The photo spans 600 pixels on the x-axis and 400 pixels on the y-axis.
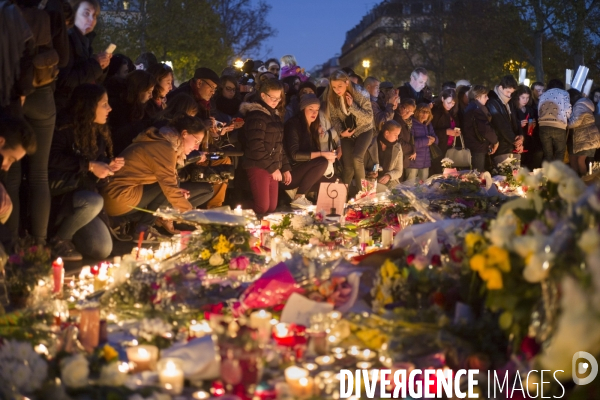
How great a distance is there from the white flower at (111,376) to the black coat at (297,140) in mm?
7323

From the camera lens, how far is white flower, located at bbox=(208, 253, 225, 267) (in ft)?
19.0

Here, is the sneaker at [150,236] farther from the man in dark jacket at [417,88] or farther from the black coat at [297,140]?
the man in dark jacket at [417,88]

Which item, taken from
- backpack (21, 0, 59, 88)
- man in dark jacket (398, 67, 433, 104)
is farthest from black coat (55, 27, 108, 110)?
man in dark jacket (398, 67, 433, 104)

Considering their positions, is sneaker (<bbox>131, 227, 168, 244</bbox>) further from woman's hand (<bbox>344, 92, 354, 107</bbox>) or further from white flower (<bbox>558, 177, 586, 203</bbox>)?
white flower (<bbox>558, 177, 586, 203</bbox>)

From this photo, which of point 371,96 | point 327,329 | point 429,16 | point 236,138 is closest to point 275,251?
point 327,329

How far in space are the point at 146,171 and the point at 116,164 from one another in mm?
680

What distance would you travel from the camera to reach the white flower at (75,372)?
3387 mm

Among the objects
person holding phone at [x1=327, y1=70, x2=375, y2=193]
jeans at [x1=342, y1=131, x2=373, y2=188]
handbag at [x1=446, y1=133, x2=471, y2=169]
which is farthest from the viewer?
handbag at [x1=446, y1=133, x2=471, y2=169]

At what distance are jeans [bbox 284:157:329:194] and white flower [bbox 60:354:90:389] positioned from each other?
Result: 7366 mm

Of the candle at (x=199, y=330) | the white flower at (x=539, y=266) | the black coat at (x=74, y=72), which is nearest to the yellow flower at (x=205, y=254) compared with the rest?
the candle at (x=199, y=330)

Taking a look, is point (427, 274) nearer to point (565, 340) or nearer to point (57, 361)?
point (565, 340)

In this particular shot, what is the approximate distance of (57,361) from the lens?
3594 millimetres

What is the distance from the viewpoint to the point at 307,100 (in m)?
10.5

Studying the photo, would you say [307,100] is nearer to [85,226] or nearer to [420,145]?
[420,145]
